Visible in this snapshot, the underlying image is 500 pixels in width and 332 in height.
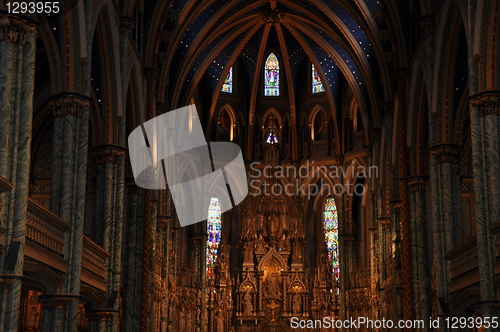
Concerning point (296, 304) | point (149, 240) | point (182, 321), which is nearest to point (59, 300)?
point (149, 240)

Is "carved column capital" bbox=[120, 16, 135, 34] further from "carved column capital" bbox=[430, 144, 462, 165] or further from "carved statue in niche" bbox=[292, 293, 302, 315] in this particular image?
"carved statue in niche" bbox=[292, 293, 302, 315]

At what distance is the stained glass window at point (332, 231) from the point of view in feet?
123

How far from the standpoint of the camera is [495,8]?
54.1 ft

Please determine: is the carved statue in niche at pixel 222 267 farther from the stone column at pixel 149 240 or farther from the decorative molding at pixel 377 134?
the decorative molding at pixel 377 134

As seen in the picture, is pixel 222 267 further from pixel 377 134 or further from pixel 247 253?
pixel 377 134

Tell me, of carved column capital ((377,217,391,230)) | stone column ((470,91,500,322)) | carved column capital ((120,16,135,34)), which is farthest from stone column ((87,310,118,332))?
carved column capital ((377,217,391,230))

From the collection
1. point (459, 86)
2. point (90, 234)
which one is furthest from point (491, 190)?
point (90, 234)

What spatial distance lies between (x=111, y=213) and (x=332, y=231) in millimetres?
19064

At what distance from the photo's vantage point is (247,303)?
3494 cm

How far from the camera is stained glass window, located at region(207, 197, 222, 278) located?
37125mm

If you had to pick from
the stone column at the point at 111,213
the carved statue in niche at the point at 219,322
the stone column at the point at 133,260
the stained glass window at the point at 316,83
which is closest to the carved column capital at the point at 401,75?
the stone column at the point at 133,260

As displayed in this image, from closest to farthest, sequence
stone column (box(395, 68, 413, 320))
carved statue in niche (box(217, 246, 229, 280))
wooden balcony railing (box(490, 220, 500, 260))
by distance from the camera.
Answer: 1. wooden balcony railing (box(490, 220, 500, 260))
2. stone column (box(395, 68, 413, 320))
3. carved statue in niche (box(217, 246, 229, 280))

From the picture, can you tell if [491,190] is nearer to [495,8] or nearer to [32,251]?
[495,8]

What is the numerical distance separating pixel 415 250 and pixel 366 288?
10.1 metres
